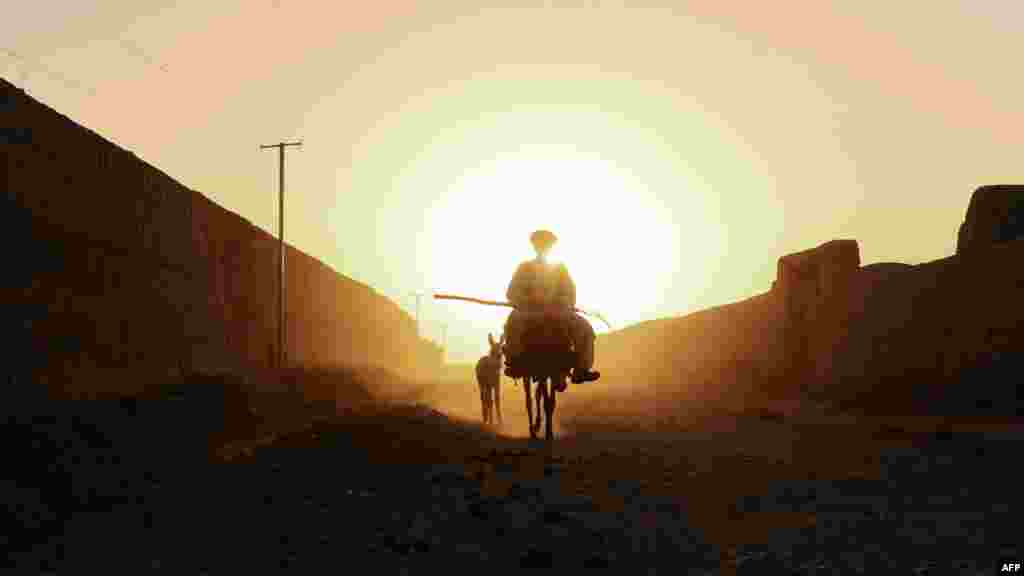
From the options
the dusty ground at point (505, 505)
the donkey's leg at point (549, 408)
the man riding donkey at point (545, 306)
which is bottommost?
the dusty ground at point (505, 505)

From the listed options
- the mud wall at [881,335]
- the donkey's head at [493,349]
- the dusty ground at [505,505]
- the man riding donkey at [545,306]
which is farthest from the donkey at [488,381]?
the mud wall at [881,335]

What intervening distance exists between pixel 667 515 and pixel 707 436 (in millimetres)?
5511

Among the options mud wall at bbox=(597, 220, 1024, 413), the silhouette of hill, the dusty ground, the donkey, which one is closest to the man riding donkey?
the dusty ground

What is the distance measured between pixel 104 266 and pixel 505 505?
10.8m

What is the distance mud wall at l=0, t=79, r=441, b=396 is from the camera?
12250 mm

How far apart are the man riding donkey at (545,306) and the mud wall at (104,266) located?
19.0 feet

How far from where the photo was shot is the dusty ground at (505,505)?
15.7 ft

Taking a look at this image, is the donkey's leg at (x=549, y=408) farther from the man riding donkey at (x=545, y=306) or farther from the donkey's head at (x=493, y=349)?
the donkey's head at (x=493, y=349)

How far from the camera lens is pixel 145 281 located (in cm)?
1680

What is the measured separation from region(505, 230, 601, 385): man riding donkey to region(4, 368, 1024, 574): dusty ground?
1337mm

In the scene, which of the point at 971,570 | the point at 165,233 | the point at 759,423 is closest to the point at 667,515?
the point at 971,570

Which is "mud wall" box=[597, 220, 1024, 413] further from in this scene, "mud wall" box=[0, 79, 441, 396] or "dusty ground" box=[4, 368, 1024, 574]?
"mud wall" box=[0, 79, 441, 396]

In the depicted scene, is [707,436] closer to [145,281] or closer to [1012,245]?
[1012,245]

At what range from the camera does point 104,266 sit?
583 inches
